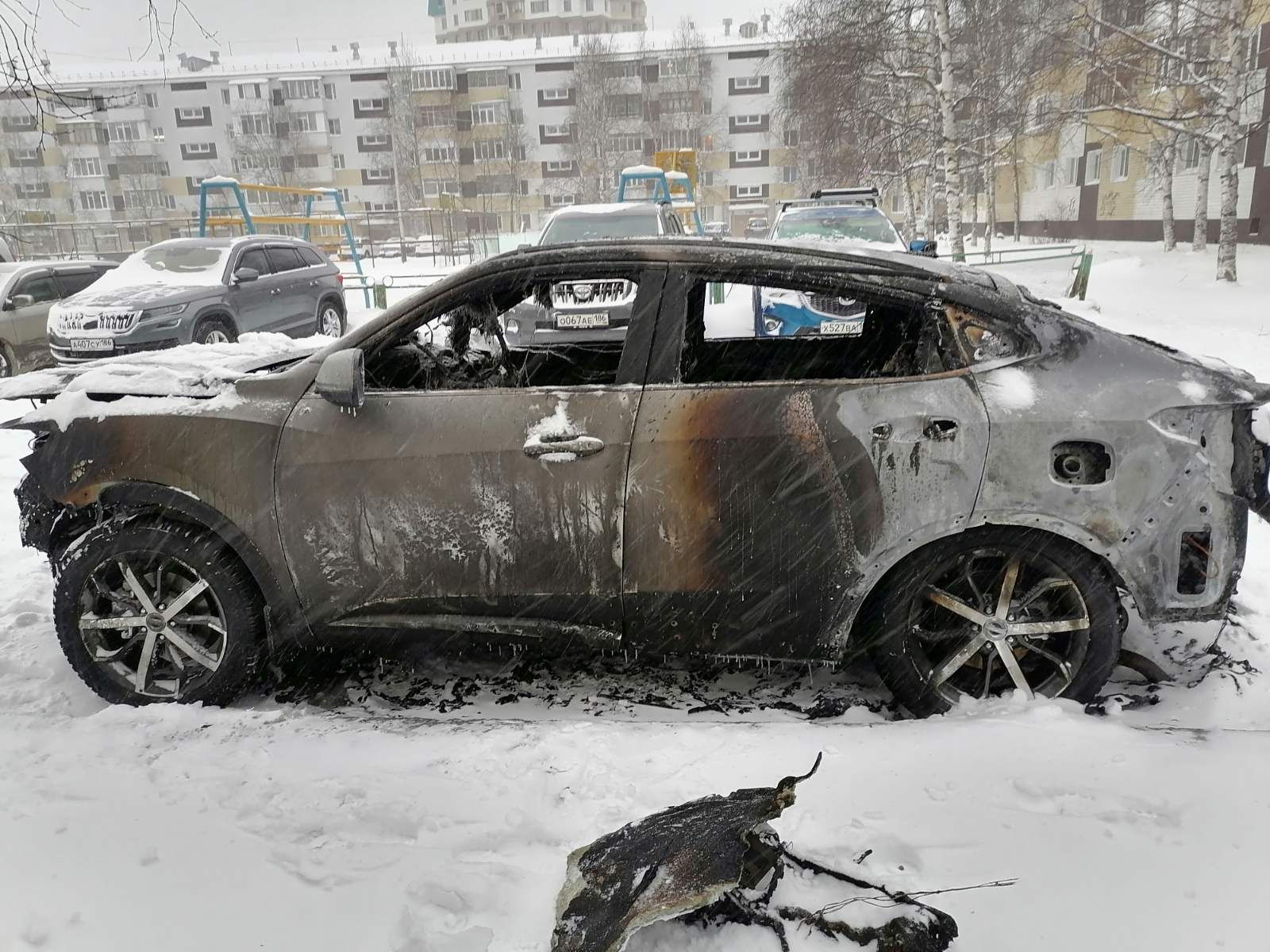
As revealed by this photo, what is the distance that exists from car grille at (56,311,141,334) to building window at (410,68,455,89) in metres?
60.6

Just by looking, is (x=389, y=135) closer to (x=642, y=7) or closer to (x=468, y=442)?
(x=642, y=7)

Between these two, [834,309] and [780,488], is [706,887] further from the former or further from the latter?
[834,309]

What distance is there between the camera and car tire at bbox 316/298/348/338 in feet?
43.0

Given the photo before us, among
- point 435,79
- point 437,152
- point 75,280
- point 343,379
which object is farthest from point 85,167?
point 343,379

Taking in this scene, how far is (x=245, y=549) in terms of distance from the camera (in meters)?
3.05

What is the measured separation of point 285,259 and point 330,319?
3.87ft

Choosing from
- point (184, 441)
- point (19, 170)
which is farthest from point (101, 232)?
point (184, 441)

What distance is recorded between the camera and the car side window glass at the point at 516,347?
362cm

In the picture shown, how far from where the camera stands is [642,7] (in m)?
101

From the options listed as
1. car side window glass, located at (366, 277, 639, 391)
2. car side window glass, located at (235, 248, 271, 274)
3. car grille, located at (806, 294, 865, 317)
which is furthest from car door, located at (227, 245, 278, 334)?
car side window glass, located at (366, 277, 639, 391)

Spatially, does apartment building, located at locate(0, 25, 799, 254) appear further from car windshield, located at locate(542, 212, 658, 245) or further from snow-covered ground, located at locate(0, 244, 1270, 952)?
snow-covered ground, located at locate(0, 244, 1270, 952)

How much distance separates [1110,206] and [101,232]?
236 ft

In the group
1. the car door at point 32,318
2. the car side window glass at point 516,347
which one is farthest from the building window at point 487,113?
the car side window glass at point 516,347

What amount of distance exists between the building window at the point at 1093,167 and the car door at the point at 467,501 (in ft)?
132
